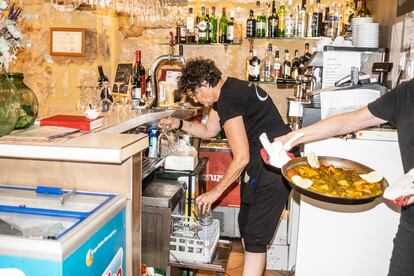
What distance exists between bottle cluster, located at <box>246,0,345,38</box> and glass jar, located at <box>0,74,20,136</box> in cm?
276

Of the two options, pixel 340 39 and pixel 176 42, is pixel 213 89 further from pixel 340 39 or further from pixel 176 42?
pixel 176 42

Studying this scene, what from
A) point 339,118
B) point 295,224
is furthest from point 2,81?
point 295,224

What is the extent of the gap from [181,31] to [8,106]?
2.75 m

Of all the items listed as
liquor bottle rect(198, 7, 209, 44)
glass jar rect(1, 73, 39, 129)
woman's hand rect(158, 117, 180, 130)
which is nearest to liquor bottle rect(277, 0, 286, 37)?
liquor bottle rect(198, 7, 209, 44)

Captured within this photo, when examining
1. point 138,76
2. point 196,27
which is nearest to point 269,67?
point 196,27

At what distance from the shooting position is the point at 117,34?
4293mm

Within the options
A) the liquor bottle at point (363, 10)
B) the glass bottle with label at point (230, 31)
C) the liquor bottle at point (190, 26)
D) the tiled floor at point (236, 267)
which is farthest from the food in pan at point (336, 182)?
the liquor bottle at point (190, 26)

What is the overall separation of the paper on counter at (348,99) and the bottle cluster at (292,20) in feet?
5.27

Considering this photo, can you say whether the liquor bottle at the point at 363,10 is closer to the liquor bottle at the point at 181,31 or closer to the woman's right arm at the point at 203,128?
the woman's right arm at the point at 203,128

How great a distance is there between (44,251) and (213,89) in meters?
1.60

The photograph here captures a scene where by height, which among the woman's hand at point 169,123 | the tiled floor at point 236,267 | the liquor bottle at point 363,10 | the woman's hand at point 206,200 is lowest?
the tiled floor at point 236,267

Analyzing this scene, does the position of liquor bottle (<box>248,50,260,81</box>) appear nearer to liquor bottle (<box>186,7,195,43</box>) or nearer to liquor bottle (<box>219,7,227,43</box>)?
liquor bottle (<box>219,7,227,43</box>)

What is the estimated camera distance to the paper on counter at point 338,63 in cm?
252

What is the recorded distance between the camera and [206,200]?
2.29 meters
